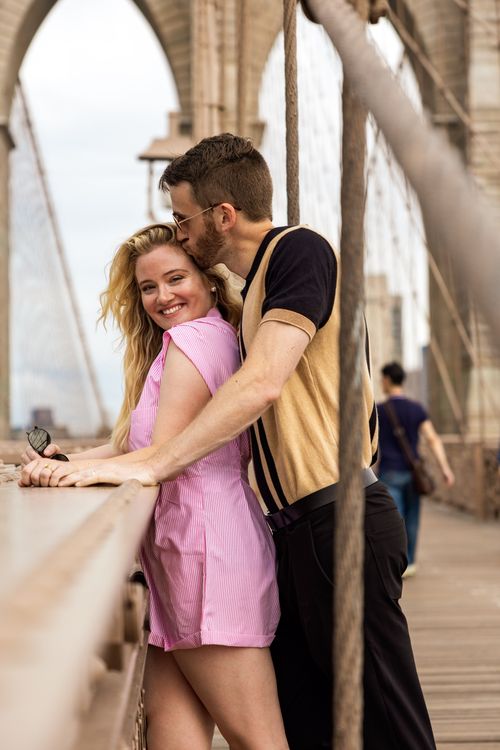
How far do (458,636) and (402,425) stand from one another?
51.7 inches

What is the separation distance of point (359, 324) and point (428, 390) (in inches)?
473

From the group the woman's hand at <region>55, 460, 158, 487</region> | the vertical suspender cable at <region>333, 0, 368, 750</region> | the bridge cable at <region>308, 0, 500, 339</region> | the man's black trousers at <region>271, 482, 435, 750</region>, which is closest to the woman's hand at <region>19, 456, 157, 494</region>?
the woman's hand at <region>55, 460, 158, 487</region>

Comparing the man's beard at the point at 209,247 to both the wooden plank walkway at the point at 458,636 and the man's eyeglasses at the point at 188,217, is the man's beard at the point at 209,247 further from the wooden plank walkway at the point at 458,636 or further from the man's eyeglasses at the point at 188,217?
the wooden plank walkway at the point at 458,636

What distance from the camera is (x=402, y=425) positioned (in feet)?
16.6

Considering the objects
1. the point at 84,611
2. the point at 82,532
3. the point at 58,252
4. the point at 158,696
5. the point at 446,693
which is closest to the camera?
the point at 84,611

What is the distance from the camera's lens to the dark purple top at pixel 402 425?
198 inches

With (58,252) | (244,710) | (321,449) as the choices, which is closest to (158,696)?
(244,710)

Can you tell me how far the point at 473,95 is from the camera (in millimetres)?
11516

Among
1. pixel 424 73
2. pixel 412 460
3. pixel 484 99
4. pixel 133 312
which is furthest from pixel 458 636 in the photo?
pixel 424 73

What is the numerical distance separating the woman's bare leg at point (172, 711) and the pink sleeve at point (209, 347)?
34 centimetres

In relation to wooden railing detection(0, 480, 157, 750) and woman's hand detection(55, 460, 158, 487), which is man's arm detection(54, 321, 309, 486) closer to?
woman's hand detection(55, 460, 158, 487)

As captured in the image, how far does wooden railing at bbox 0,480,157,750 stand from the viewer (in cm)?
32

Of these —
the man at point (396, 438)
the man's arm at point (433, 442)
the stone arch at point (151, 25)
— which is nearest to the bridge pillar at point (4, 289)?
the stone arch at point (151, 25)

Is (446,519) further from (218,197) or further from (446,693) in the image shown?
(218,197)
